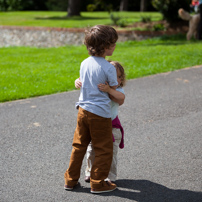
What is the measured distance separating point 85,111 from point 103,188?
2.34ft

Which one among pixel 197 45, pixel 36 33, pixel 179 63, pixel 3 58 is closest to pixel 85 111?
pixel 179 63

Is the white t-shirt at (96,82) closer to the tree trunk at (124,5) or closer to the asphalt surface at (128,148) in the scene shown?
the asphalt surface at (128,148)

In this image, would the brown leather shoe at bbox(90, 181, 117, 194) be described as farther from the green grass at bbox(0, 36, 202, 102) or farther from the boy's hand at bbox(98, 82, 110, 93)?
the green grass at bbox(0, 36, 202, 102)

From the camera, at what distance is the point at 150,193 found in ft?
10.6

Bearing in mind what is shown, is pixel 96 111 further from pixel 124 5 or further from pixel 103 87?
pixel 124 5

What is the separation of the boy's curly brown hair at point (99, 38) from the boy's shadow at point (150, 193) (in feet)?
4.16

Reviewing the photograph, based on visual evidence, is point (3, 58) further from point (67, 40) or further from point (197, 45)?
point (197, 45)

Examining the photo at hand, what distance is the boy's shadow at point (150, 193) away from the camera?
314 centimetres

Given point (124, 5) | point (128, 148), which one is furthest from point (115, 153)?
point (124, 5)

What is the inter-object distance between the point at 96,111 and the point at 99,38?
0.60 metres

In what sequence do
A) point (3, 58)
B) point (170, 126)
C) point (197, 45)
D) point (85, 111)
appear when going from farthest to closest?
1. point (197, 45)
2. point (3, 58)
3. point (170, 126)
4. point (85, 111)

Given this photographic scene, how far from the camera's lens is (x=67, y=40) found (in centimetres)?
1455

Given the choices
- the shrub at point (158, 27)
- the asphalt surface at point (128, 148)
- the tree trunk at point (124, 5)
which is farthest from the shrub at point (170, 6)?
the tree trunk at point (124, 5)

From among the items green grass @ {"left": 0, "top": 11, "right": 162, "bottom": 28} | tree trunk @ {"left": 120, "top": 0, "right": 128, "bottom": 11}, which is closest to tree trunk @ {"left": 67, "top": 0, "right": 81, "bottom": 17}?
green grass @ {"left": 0, "top": 11, "right": 162, "bottom": 28}
